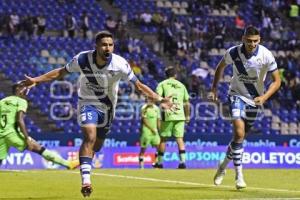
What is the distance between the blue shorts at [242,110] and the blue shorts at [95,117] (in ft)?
7.68

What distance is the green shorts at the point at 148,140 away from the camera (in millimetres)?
24078

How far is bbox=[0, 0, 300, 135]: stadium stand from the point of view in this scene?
31.7m

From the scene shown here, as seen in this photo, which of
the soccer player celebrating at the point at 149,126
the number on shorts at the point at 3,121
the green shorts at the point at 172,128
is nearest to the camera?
the number on shorts at the point at 3,121

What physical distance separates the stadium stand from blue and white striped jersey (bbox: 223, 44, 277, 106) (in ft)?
56.7

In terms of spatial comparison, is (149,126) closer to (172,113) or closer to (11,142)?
(172,113)

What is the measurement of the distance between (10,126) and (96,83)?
21.1 ft

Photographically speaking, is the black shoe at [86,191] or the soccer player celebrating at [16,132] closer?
the black shoe at [86,191]

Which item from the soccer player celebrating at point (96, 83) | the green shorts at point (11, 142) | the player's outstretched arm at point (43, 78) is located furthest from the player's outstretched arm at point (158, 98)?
the green shorts at point (11, 142)

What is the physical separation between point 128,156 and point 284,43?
1475 cm

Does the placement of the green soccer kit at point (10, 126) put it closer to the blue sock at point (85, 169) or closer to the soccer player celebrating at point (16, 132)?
the soccer player celebrating at point (16, 132)

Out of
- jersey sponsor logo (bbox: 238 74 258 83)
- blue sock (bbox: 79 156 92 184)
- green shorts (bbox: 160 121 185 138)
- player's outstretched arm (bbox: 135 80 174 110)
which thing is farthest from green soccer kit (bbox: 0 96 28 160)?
player's outstretched arm (bbox: 135 80 174 110)

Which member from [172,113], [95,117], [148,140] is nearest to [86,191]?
[95,117]

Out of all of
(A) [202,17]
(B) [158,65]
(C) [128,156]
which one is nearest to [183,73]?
(B) [158,65]

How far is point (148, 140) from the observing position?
2422 cm
